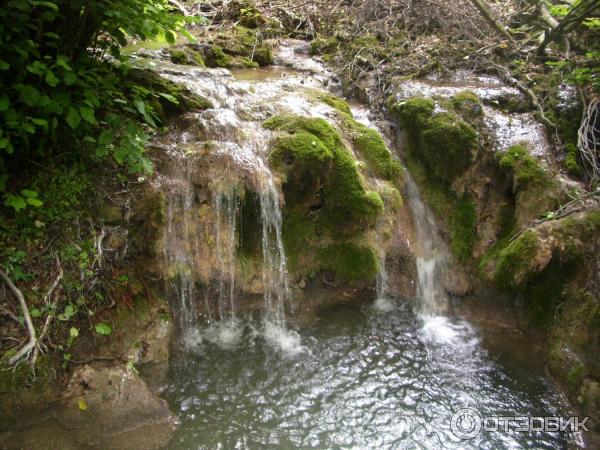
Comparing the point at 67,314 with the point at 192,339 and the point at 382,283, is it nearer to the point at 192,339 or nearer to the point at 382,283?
the point at 192,339

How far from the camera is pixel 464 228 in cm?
612

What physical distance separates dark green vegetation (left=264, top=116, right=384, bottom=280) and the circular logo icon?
79.2 inches

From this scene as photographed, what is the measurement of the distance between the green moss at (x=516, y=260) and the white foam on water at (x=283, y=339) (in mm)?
2765

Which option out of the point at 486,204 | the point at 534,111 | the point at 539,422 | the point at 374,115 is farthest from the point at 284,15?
the point at 539,422

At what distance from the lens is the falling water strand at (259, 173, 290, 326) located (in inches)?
195

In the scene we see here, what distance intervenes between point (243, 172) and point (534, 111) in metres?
4.90

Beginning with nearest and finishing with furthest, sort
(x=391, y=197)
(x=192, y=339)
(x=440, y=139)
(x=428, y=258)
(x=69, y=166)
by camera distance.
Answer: (x=69, y=166) < (x=192, y=339) < (x=391, y=197) < (x=428, y=258) < (x=440, y=139)

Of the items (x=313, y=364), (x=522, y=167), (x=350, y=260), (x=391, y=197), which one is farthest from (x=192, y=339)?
(x=522, y=167)

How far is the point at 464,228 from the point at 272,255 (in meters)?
2.94

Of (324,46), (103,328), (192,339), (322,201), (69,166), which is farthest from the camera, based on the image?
(324,46)

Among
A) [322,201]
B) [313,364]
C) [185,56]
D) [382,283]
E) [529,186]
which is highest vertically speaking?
[185,56]

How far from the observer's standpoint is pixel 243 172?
4820mm

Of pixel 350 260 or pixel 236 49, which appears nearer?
pixel 350 260

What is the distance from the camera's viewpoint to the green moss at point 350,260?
5633 millimetres
